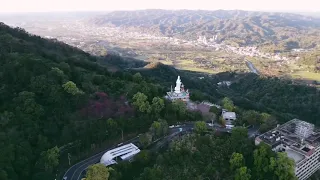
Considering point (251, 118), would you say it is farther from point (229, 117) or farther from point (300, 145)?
point (300, 145)

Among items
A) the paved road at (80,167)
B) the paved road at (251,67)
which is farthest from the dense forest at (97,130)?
the paved road at (251,67)

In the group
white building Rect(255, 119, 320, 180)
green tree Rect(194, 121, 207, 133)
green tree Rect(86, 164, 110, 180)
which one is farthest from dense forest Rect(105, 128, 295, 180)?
white building Rect(255, 119, 320, 180)

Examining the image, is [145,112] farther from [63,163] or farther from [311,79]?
[311,79]

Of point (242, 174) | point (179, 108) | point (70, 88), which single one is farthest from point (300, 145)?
point (70, 88)

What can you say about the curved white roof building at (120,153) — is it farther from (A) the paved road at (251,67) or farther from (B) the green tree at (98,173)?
(A) the paved road at (251,67)

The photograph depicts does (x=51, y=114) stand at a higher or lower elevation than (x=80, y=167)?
higher

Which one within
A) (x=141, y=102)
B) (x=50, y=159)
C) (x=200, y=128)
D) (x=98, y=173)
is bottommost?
(x=50, y=159)
